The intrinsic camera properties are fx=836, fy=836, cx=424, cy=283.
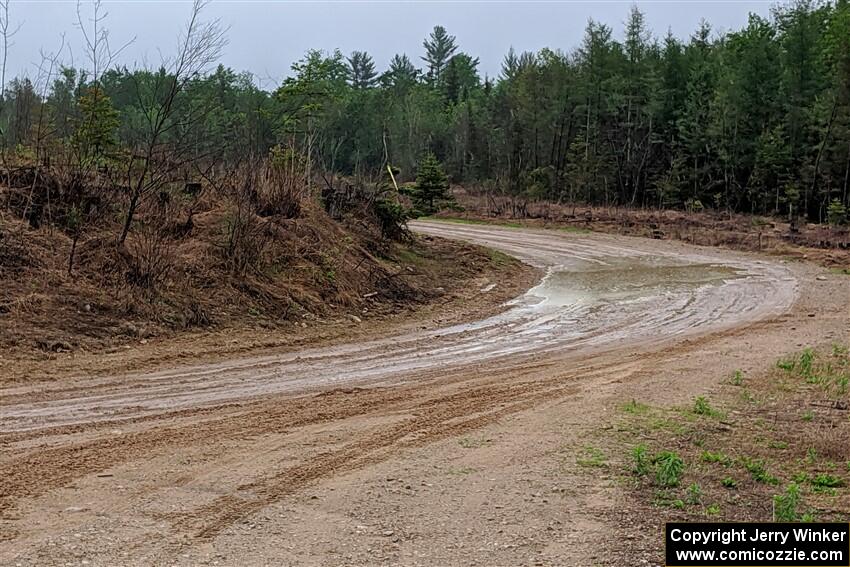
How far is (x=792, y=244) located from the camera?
28.1 m

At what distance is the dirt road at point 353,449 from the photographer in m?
4.75

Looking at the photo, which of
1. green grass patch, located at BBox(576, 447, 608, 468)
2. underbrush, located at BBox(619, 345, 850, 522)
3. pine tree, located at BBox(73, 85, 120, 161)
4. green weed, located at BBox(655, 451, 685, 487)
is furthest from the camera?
pine tree, located at BBox(73, 85, 120, 161)

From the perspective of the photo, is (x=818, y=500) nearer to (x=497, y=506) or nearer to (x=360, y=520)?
(x=497, y=506)

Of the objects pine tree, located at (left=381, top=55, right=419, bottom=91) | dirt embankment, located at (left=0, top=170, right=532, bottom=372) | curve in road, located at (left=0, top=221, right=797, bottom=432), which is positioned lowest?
curve in road, located at (left=0, top=221, right=797, bottom=432)

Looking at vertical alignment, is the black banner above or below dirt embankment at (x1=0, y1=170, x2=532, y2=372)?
below

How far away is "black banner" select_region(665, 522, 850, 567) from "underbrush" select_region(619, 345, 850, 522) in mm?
195

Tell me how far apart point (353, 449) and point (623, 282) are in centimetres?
1432

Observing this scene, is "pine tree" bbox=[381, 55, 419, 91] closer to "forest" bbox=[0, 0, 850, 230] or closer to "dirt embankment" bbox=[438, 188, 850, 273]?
"forest" bbox=[0, 0, 850, 230]

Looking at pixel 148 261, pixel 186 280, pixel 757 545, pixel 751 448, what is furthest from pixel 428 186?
pixel 757 545

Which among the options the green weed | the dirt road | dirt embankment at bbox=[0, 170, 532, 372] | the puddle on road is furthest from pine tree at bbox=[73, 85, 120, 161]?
the green weed

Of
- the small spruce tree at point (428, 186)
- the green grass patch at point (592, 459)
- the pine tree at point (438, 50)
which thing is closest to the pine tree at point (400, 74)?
the pine tree at point (438, 50)

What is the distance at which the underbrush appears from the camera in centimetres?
531

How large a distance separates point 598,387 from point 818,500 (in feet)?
12.4

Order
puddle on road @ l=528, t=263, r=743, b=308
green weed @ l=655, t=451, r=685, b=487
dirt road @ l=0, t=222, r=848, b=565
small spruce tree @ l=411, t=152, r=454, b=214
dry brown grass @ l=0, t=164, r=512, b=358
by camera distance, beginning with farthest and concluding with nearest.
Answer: small spruce tree @ l=411, t=152, r=454, b=214
puddle on road @ l=528, t=263, r=743, b=308
dry brown grass @ l=0, t=164, r=512, b=358
green weed @ l=655, t=451, r=685, b=487
dirt road @ l=0, t=222, r=848, b=565
